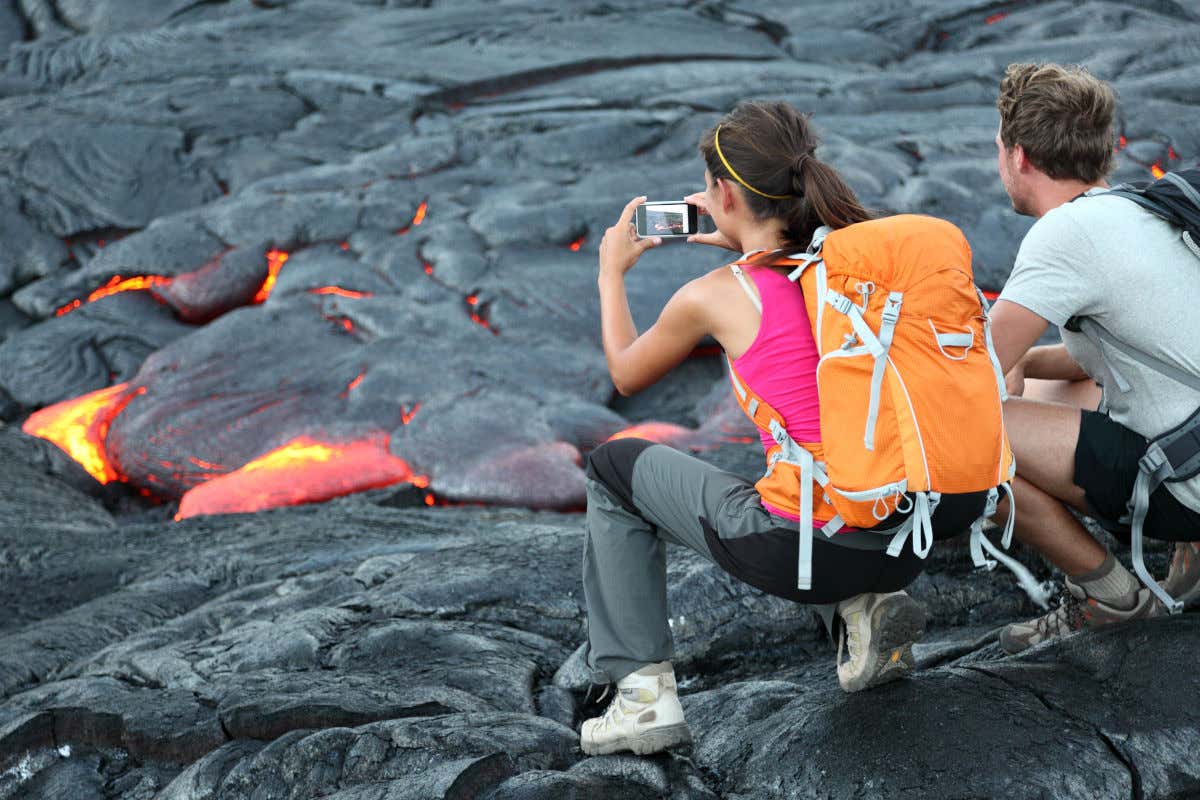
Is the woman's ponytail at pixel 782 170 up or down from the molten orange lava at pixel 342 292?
up

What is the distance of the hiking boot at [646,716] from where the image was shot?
295 centimetres

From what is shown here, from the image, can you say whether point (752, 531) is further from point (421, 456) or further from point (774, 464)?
point (421, 456)

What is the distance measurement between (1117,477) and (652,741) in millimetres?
1463

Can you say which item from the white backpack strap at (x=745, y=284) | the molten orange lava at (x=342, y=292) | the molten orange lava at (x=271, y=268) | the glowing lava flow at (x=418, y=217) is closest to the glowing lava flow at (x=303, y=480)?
the molten orange lava at (x=342, y=292)

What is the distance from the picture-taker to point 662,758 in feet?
9.87

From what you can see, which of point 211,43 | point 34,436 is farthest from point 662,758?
point 211,43

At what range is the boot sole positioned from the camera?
295 centimetres

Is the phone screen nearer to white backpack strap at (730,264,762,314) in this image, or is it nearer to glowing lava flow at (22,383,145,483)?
white backpack strap at (730,264,762,314)

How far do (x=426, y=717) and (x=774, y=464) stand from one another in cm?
135

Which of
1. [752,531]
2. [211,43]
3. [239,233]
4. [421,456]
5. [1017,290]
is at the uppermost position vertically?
[1017,290]

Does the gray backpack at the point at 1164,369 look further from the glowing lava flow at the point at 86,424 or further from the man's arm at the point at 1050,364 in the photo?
the glowing lava flow at the point at 86,424

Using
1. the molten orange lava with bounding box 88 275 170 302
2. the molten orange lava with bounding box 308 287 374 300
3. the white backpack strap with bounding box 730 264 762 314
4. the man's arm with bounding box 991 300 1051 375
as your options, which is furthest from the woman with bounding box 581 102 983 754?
the molten orange lava with bounding box 88 275 170 302

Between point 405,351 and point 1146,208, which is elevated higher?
point 1146,208

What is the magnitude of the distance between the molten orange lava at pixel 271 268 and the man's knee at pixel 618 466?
7982 mm
